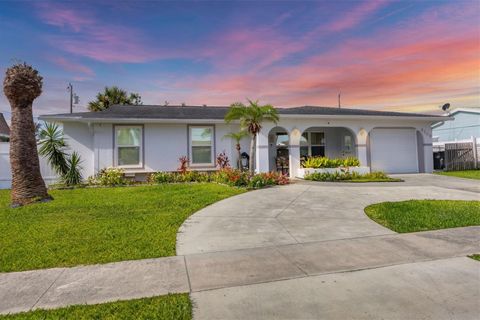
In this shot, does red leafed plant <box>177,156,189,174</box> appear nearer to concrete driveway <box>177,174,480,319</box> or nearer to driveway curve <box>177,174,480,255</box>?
driveway curve <box>177,174,480,255</box>

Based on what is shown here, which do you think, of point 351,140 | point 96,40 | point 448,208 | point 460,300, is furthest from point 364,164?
point 96,40

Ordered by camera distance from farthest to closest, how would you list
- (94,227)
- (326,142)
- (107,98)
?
(107,98), (326,142), (94,227)

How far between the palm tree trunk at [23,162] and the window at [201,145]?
22.6ft

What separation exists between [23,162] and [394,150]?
18328mm

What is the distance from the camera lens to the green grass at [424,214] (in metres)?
5.75

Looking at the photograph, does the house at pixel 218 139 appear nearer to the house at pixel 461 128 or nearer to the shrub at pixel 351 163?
the shrub at pixel 351 163

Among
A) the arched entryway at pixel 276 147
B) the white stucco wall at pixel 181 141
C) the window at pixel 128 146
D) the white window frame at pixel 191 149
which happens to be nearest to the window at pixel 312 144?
the arched entryway at pixel 276 147

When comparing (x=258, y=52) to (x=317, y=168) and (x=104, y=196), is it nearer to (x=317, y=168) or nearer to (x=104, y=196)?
(x=317, y=168)

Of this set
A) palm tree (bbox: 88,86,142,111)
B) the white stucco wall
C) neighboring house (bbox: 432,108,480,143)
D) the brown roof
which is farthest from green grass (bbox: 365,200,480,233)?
the brown roof

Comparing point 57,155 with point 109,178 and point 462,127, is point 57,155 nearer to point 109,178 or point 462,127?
point 109,178

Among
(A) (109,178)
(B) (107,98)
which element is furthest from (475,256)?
(B) (107,98)

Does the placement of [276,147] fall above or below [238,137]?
below

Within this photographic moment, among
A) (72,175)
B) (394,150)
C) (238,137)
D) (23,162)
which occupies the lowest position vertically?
(72,175)

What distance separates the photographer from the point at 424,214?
259 inches
